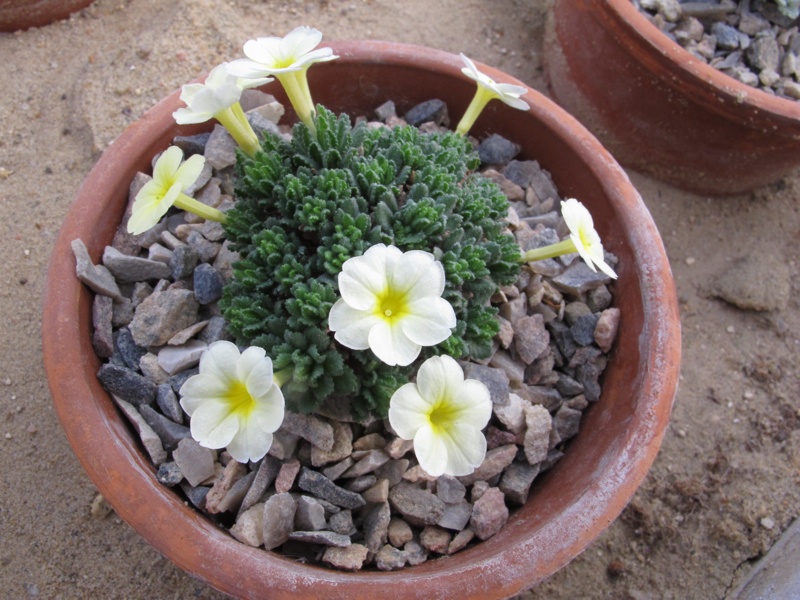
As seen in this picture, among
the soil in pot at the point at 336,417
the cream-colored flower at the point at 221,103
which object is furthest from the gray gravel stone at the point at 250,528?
the cream-colored flower at the point at 221,103

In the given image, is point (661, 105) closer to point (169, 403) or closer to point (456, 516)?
point (456, 516)

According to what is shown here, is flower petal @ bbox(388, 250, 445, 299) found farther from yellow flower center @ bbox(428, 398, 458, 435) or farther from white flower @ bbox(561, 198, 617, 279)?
white flower @ bbox(561, 198, 617, 279)

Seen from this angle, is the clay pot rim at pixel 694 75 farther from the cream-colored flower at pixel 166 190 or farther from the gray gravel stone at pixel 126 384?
the gray gravel stone at pixel 126 384

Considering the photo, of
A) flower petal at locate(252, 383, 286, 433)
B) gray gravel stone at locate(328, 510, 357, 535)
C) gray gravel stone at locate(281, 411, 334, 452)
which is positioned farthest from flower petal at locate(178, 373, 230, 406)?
gray gravel stone at locate(328, 510, 357, 535)

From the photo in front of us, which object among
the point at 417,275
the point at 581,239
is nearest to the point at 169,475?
the point at 417,275

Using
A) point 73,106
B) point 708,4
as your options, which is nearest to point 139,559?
point 73,106

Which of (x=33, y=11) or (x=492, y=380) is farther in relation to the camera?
(x=33, y=11)
